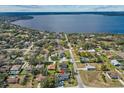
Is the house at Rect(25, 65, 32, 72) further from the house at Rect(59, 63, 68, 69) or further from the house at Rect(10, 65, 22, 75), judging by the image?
the house at Rect(59, 63, 68, 69)

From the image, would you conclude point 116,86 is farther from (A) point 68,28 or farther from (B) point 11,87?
(A) point 68,28

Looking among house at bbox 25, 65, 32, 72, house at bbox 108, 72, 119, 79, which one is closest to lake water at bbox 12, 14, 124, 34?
house at bbox 25, 65, 32, 72

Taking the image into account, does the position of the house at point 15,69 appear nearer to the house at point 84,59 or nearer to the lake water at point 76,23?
the house at point 84,59

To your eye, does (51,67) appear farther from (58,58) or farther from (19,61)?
A: (19,61)

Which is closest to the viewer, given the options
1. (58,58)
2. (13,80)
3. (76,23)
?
(13,80)

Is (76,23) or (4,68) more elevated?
(76,23)

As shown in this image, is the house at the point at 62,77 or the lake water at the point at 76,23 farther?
the lake water at the point at 76,23

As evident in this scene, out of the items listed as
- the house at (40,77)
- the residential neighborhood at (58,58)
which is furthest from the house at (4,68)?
the house at (40,77)

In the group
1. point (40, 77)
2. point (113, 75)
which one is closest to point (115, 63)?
point (113, 75)
